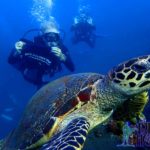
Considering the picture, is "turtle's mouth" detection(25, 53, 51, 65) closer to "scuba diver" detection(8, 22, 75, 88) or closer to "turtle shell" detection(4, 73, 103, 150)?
"scuba diver" detection(8, 22, 75, 88)

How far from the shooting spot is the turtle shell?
285 centimetres

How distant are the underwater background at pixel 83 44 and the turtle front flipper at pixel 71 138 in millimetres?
3391

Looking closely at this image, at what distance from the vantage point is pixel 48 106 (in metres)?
2.99

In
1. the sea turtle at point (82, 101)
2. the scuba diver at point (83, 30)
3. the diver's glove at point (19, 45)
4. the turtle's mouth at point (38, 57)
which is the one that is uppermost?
the scuba diver at point (83, 30)

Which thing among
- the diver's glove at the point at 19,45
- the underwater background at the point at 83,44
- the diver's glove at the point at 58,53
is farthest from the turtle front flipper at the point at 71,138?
the diver's glove at the point at 19,45

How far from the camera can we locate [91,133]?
10.9ft

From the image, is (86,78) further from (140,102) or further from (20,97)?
(20,97)

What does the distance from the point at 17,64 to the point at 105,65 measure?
22.4 m

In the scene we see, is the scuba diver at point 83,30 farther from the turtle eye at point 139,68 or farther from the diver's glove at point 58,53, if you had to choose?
the turtle eye at point 139,68

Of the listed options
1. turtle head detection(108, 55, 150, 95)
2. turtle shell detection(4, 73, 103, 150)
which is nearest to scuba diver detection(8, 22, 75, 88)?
turtle shell detection(4, 73, 103, 150)

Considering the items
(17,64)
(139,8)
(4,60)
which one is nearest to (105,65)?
(4,60)

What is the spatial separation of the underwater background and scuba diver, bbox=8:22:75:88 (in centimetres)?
224

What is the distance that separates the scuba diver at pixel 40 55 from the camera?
22.3ft

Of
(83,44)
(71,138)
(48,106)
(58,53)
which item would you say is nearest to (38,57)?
(58,53)
